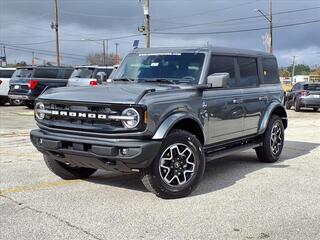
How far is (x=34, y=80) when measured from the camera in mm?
20844

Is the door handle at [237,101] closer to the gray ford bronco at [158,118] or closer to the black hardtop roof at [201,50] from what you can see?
the gray ford bronco at [158,118]

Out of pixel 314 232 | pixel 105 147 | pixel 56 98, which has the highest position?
pixel 56 98

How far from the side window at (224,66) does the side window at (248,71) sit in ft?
0.77

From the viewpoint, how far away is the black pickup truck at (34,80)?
20672 millimetres

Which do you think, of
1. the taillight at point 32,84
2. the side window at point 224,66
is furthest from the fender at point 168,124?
the taillight at point 32,84

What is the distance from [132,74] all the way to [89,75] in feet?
43.4

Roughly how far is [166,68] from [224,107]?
3.33ft

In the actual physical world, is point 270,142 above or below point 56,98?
below

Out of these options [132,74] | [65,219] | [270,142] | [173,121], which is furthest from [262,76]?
[65,219]

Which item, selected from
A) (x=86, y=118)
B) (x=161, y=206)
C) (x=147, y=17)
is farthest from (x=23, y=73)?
(x=161, y=206)

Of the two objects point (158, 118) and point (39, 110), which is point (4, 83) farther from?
point (158, 118)

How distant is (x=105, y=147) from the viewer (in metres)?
5.46

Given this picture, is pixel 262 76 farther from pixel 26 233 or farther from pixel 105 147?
pixel 26 233

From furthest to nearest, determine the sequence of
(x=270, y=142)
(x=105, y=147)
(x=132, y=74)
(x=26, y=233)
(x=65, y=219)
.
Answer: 1. (x=270, y=142)
2. (x=132, y=74)
3. (x=105, y=147)
4. (x=65, y=219)
5. (x=26, y=233)
